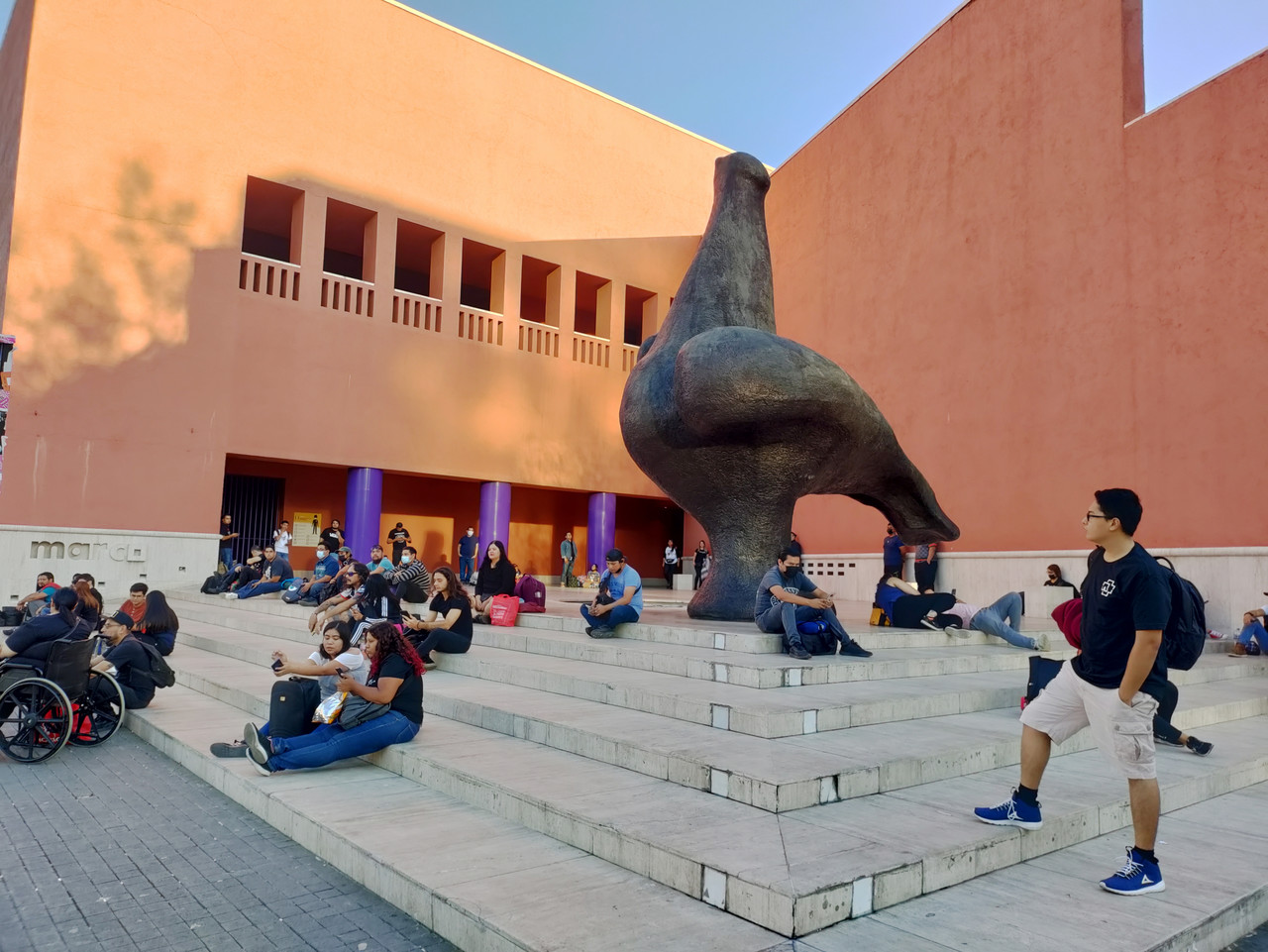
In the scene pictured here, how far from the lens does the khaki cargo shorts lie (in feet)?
10.2

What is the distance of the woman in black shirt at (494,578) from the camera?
993 cm

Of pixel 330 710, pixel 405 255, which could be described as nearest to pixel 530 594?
pixel 330 710

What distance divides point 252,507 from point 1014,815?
1825 centimetres

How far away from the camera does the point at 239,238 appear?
1652 cm

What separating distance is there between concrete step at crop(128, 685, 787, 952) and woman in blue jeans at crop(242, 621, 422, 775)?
0.35ft

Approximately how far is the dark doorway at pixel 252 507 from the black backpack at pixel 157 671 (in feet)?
41.3

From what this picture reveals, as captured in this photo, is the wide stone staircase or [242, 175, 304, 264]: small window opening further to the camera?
[242, 175, 304, 264]: small window opening

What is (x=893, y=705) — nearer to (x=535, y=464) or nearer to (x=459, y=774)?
(x=459, y=774)

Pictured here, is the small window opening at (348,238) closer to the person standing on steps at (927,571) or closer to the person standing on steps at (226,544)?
the person standing on steps at (226,544)

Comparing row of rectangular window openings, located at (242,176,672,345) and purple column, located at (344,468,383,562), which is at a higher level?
row of rectangular window openings, located at (242,176,672,345)

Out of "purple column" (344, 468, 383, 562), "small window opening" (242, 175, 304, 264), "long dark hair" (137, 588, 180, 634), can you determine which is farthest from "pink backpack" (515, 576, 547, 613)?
"small window opening" (242, 175, 304, 264)

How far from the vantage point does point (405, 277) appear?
21.8 m

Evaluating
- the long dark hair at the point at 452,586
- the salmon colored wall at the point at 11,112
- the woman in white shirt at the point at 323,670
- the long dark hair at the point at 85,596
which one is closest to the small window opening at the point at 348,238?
the salmon colored wall at the point at 11,112

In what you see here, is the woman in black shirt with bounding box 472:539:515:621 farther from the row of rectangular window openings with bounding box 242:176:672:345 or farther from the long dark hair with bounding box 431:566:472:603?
the row of rectangular window openings with bounding box 242:176:672:345
